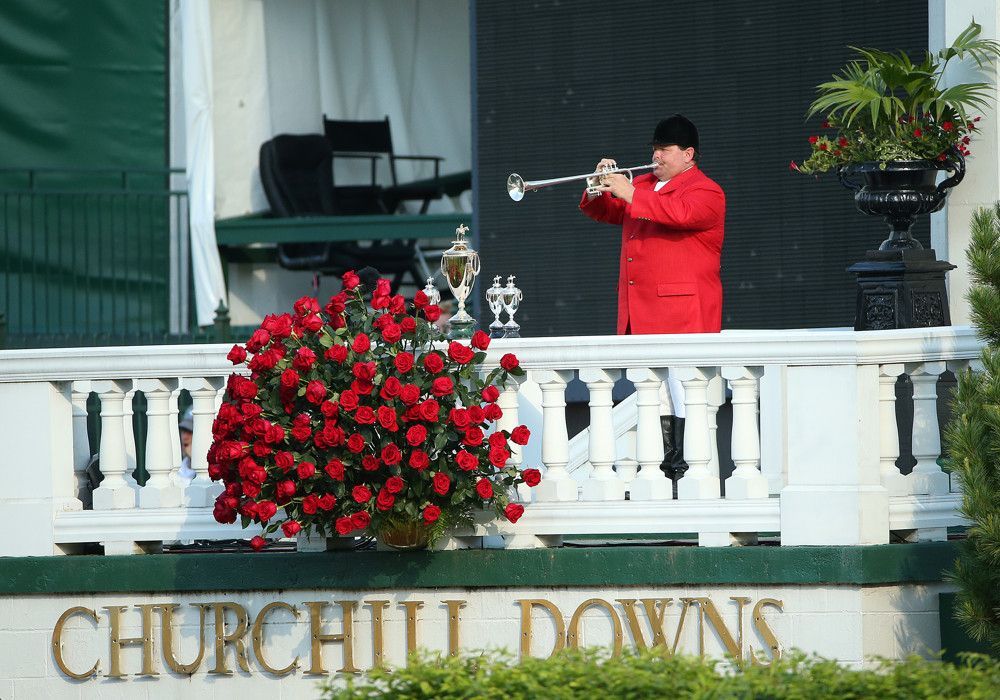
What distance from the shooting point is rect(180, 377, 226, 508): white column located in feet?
22.2

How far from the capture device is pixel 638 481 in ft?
21.1

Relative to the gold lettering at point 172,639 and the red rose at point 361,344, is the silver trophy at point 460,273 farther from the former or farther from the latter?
the gold lettering at point 172,639

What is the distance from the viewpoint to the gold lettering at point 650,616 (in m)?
6.30

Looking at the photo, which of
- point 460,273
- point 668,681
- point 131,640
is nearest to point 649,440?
point 460,273

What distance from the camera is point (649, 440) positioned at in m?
6.43

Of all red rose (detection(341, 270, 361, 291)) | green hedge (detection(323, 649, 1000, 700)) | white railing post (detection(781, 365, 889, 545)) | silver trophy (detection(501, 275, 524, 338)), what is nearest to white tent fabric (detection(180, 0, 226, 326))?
silver trophy (detection(501, 275, 524, 338))

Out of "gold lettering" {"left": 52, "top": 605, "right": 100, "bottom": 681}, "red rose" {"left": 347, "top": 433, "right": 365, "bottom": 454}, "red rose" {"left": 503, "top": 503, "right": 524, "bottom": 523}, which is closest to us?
"red rose" {"left": 347, "top": 433, "right": 365, "bottom": 454}

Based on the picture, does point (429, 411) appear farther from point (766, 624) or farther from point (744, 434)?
point (766, 624)

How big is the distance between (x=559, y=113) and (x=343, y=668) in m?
5.23

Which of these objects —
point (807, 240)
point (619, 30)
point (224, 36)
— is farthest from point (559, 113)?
point (224, 36)

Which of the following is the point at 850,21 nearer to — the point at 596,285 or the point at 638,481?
the point at 596,285

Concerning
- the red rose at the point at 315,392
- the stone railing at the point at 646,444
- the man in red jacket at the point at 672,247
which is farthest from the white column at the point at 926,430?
the red rose at the point at 315,392

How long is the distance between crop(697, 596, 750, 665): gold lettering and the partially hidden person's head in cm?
216

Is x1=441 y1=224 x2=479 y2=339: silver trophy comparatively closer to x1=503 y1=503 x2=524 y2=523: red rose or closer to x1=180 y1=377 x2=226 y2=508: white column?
x1=180 y1=377 x2=226 y2=508: white column
